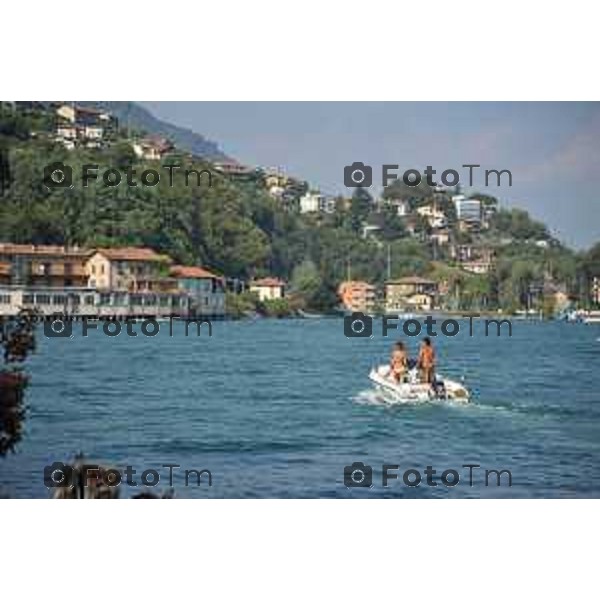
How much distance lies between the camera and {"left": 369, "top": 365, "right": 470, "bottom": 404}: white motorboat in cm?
662

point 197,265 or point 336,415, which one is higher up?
point 197,265

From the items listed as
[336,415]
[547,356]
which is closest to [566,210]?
[547,356]

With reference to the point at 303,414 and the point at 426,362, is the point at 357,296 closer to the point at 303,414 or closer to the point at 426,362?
the point at 426,362

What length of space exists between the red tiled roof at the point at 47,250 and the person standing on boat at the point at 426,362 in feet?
5.92

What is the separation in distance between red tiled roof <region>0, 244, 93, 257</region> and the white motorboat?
164 centimetres

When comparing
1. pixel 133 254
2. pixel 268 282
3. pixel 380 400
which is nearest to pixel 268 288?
pixel 268 282

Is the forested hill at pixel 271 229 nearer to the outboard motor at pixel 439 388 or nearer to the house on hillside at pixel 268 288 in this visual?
the house on hillside at pixel 268 288

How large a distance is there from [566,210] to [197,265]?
6.45ft

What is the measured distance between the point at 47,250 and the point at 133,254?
1.46ft

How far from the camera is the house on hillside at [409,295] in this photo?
269 inches

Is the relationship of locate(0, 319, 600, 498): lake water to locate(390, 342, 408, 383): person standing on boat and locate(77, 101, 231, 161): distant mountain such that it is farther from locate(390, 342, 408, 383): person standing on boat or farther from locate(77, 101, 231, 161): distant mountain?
locate(77, 101, 231, 161): distant mountain

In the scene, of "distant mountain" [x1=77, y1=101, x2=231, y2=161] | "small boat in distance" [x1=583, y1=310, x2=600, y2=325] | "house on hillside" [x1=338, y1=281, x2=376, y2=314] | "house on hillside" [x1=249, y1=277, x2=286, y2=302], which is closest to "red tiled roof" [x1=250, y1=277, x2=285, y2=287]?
"house on hillside" [x1=249, y1=277, x2=286, y2=302]
